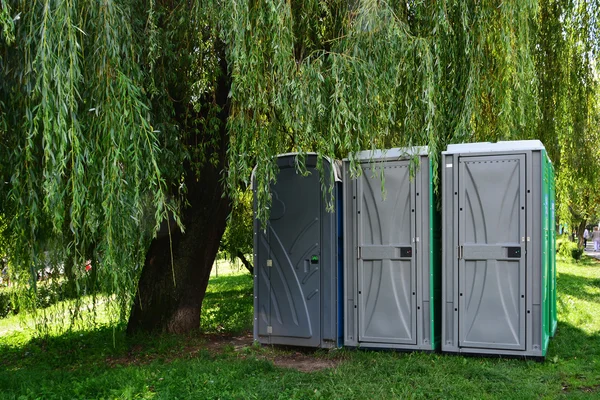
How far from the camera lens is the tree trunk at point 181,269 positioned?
7.79 meters

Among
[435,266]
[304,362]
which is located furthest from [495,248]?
[304,362]

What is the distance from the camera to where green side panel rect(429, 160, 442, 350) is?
6223 millimetres

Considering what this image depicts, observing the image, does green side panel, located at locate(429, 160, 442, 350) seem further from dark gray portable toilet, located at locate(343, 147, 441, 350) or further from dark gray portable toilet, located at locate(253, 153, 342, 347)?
dark gray portable toilet, located at locate(253, 153, 342, 347)

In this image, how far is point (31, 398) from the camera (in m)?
5.36

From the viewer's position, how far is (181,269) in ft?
25.7

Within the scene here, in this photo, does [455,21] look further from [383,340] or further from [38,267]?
[38,267]

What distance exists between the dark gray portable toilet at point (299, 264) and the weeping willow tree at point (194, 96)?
0.60 metres

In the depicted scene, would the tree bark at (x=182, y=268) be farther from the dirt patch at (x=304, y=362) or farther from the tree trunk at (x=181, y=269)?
the dirt patch at (x=304, y=362)

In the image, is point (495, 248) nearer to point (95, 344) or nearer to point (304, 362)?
point (304, 362)

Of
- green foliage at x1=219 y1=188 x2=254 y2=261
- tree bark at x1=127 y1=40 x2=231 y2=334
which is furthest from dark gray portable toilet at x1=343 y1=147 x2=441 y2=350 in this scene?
green foliage at x1=219 y1=188 x2=254 y2=261

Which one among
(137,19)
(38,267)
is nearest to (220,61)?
(137,19)

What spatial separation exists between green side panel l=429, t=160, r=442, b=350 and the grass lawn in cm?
34

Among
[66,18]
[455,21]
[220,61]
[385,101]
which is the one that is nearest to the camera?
[66,18]

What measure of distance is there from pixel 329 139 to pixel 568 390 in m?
3.03
